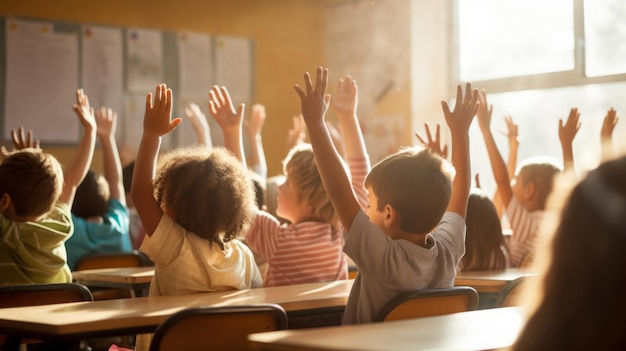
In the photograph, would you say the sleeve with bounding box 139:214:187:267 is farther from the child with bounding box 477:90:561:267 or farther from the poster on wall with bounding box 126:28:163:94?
the poster on wall with bounding box 126:28:163:94

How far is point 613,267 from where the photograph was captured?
87 centimetres

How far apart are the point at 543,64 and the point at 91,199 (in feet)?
11.4

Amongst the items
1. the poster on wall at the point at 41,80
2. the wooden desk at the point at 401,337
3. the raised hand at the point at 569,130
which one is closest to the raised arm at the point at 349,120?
the raised hand at the point at 569,130

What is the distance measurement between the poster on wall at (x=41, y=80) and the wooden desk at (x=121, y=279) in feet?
9.02

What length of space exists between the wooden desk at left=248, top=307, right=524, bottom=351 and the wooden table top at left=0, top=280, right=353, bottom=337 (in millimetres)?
443

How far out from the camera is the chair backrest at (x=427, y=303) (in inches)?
81.5

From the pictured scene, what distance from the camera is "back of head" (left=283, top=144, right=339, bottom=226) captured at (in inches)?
121

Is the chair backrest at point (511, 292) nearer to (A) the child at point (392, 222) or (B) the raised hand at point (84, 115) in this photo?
(A) the child at point (392, 222)

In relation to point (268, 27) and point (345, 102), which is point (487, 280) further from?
point (268, 27)

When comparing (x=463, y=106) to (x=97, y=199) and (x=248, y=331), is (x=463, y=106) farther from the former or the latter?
(x=97, y=199)

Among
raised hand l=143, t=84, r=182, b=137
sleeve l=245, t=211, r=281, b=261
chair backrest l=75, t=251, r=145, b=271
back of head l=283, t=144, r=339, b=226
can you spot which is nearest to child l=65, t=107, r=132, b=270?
chair backrest l=75, t=251, r=145, b=271

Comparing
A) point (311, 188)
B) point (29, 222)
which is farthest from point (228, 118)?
point (29, 222)

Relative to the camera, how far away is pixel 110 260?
3764 millimetres

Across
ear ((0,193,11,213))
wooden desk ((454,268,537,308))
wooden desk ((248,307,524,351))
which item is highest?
ear ((0,193,11,213))
